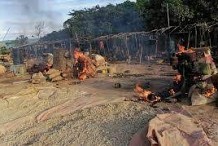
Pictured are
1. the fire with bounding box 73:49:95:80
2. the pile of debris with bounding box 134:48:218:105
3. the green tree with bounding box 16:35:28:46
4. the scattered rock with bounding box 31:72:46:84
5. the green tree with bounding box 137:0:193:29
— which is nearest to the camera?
the pile of debris with bounding box 134:48:218:105

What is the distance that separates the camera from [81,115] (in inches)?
365

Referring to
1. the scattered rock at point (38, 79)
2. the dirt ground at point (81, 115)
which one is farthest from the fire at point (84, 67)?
the dirt ground at point (81, 115)

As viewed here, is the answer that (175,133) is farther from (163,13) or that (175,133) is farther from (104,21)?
(104,21)

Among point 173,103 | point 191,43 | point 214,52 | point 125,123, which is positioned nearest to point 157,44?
point 191,43

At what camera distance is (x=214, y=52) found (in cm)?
1912

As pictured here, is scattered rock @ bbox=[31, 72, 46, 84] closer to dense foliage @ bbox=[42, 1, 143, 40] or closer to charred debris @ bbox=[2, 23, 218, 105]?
charred debris @ bbox=[2, 23, 218, 105]

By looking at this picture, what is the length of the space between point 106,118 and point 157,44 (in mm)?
15077

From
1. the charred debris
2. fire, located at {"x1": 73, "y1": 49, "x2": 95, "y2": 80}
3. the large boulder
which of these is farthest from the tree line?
the large boulder

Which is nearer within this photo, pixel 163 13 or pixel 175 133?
pixel 175 133

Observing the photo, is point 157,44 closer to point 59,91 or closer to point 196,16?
point 196,16

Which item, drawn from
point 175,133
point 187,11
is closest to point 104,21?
point 187,11

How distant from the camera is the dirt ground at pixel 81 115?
7512mm

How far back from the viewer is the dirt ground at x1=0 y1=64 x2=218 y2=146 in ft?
24.6

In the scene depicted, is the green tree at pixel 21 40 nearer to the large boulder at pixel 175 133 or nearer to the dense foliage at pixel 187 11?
the dense foliage at pixel 187 11
